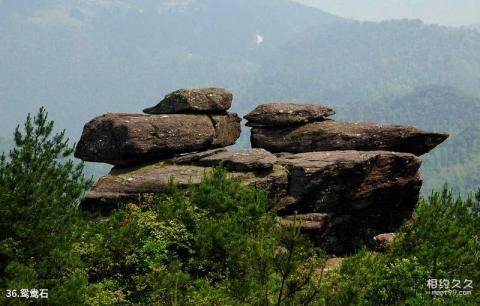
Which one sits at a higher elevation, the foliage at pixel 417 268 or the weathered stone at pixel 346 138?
the weathered stone at pixel 346 138

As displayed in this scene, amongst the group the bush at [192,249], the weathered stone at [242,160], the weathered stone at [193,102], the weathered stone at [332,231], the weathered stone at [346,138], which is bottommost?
the weathered stone at [332,231]

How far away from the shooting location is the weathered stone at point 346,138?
3331cm

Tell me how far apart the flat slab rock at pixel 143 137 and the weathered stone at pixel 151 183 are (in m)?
1.75

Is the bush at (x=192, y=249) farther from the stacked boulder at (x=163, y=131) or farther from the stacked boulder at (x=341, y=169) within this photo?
the stacked boulder at (x=163, y=131)

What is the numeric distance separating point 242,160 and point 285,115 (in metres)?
6.66

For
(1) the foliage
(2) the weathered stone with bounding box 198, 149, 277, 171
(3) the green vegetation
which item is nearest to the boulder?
(2) the weathered stone with bounding box 198, 149, 277, 171

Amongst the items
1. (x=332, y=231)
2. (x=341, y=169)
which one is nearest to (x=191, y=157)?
(x=341, y=169)

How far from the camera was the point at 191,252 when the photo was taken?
2031 cm

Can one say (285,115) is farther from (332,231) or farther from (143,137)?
(143,137)

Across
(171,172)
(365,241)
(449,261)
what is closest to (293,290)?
(449,261)

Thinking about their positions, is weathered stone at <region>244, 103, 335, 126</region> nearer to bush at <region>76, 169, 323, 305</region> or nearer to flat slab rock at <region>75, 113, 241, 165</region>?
flat slab rock at <region>75, 113, 241, 165</region>

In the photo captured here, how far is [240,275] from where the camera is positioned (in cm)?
1823

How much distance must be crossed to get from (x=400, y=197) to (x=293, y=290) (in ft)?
67.9

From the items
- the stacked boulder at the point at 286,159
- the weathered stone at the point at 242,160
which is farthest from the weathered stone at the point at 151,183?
the weathered stone at the point at 242,160
